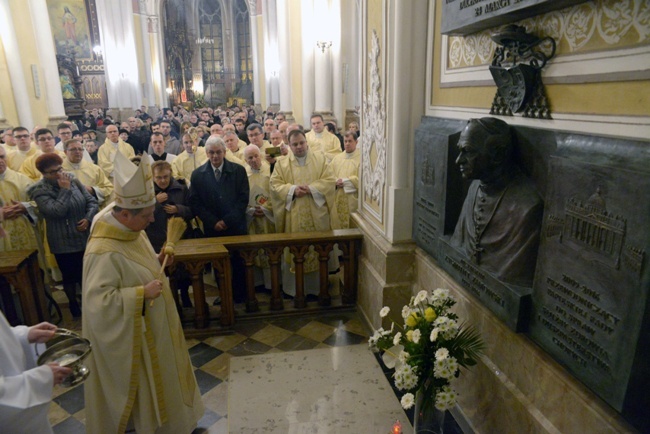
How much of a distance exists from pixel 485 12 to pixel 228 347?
3.26m

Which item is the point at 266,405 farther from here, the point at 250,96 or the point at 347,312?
the point at 250,96

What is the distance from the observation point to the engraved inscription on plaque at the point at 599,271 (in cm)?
154

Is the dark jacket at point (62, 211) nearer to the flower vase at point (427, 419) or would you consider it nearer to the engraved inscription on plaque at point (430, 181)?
the engraved inscription on plaque at point (430, 181)

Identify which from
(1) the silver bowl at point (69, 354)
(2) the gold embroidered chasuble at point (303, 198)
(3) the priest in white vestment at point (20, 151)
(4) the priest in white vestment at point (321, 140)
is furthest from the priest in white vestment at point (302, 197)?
(3) the priest in white vestment at point (20, 151)

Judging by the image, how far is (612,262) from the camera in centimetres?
164

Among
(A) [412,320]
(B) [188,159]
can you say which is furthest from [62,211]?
A: (A) [412,320]

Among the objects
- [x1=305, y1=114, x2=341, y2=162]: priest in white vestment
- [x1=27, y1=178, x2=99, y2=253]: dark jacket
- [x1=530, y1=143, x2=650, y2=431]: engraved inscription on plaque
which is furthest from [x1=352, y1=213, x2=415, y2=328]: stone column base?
[x1=305, y1=114, x2=341, y2=162]: priest in white vestment

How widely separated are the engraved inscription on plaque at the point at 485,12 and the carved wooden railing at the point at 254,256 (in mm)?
2208

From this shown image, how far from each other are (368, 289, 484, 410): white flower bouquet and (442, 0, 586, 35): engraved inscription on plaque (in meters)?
1.42

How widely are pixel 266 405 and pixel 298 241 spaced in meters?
1.76

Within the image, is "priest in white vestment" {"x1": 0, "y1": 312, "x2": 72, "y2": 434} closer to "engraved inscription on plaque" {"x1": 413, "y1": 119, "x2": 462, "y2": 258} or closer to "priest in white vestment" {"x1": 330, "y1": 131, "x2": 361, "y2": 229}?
"engraved inscription on plaque" {"x1": 413, "y1": 119, "x2": 462, "y2": 258}

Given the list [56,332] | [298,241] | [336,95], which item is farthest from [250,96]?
[56,332]

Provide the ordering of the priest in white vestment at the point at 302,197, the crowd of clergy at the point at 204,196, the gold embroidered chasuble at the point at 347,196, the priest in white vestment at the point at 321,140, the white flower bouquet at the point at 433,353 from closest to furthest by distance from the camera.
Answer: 1. the white flower bouquet at the point at 433,353
2. the crowd of clergy at the point at 204,196
3. the priest in white vestment at the point at 302,197
4. the gold embroidered chasuble at the point at 347,196
5. the priest in white vestment at the point at 321,140

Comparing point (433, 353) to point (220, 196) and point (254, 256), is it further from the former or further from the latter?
point (220, 196)
